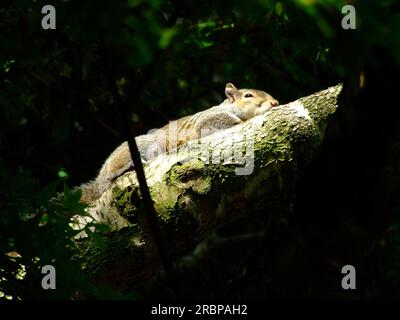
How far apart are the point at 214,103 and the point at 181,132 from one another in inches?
63.9

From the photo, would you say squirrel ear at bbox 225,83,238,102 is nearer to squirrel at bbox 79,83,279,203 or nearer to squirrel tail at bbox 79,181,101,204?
squirrel at bbox 79,83,279,203

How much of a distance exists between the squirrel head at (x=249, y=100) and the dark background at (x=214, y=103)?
200 mm

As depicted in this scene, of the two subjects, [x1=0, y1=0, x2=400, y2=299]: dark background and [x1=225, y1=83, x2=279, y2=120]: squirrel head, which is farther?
[x1=225, y1=83, x2=279, y2=120]: squirrel head

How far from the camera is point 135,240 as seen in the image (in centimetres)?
421

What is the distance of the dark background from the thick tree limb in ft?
1.09

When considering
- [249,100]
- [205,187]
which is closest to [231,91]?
[249,100]

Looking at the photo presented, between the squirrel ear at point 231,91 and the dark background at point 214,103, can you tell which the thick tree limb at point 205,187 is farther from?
the squirrel ear at point 231,91

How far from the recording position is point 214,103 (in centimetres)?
744

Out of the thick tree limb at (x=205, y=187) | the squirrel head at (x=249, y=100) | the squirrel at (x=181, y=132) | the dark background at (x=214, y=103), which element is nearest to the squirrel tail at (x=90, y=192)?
the squirrel at (x=181, y=132)

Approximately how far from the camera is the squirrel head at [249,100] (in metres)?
6.22

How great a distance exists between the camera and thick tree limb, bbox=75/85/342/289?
167 inches

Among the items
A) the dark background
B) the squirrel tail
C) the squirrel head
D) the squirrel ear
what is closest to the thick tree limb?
the dark background

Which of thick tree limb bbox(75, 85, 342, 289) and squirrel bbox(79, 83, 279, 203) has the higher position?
squirrel bbox(79, 83, 279, 203)

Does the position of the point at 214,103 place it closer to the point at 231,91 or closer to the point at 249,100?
the point at 231,91
